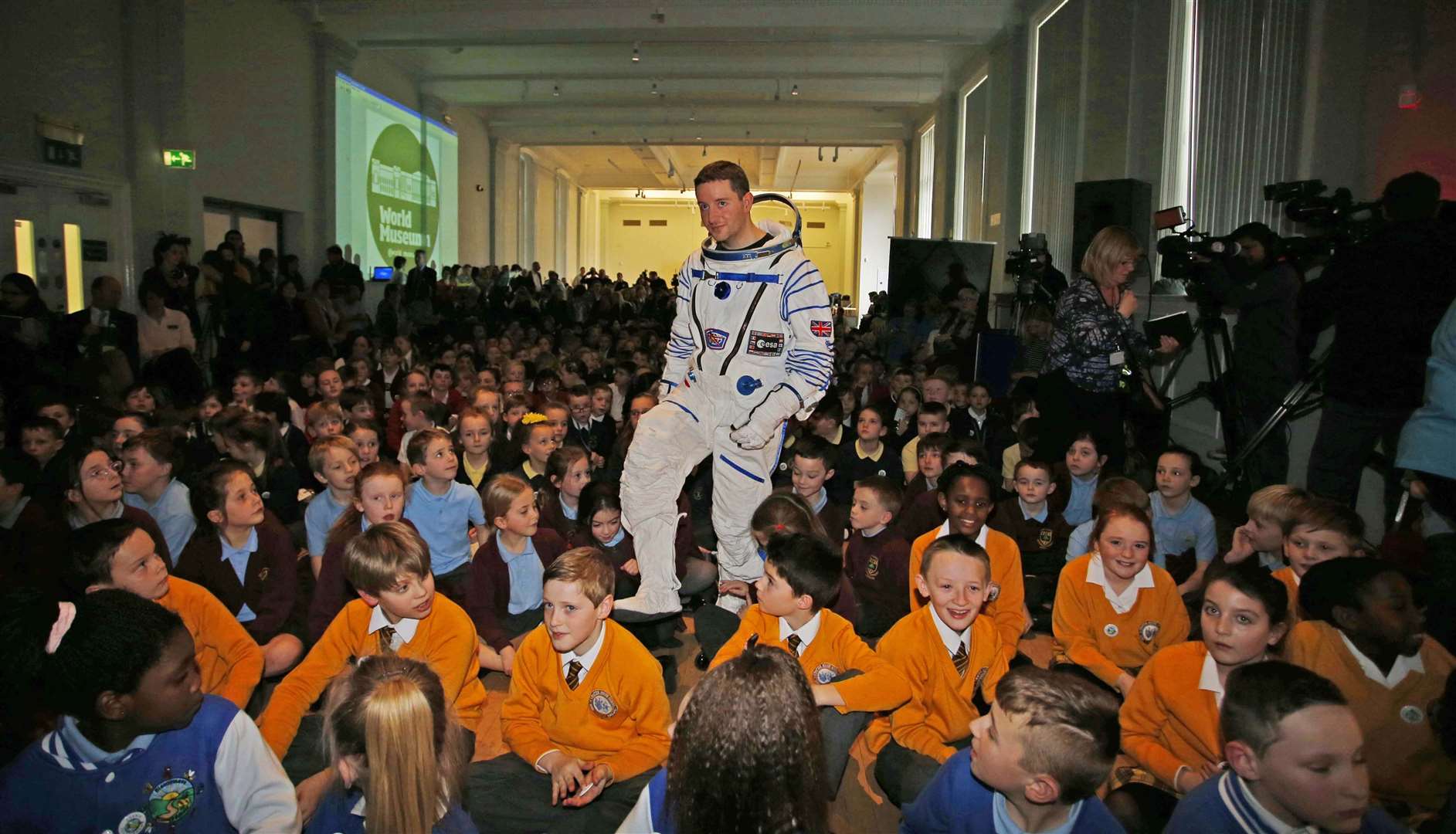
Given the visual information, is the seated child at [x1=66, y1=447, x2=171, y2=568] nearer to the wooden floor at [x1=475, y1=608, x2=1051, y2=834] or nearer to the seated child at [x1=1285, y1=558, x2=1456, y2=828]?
the wooden floor at [x1=475, y1=608, x2=1051, y2=834]

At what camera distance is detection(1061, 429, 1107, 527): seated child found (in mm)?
5008

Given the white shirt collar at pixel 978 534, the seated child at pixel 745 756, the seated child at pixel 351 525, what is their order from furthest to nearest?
the white shirt collar at pixel 978 534
the seated child at pixel 351 525
the seated child at pixel 745 756

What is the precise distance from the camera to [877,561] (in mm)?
4328

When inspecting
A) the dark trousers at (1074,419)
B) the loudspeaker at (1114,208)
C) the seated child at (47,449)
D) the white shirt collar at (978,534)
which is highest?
the loudspeaker at (1114,208)

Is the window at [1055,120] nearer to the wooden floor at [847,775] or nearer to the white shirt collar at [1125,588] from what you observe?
the white shirt collar at [1125,588]

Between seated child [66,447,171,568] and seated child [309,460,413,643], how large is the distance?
0.61 m

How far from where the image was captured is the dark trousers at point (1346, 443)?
4.02 meters

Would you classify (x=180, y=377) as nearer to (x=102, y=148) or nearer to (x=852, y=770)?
(x=102, y=148)

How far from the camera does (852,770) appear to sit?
330cm

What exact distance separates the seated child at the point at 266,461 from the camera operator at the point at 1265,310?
5.25 metres

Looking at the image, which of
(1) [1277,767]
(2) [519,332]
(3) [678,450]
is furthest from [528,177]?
(1) [1277,767]

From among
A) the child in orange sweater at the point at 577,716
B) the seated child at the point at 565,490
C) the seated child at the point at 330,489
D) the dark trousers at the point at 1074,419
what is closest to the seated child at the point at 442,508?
the seated child at the point at 330,489

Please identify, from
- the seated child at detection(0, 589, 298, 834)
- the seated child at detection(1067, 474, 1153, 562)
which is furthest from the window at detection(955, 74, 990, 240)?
the seated child at detection(0, 589, 298, 834)

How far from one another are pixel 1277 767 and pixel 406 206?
667 inches
